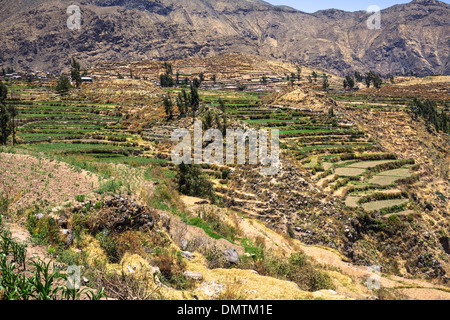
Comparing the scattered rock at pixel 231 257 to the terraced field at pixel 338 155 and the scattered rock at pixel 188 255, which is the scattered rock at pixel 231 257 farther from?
the terraced field at pixel 338 155

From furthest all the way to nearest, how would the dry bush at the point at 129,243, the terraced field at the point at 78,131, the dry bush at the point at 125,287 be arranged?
1. the terraced field at the point at 78,131
2. the dry bush at the point at 129,243
3. the dry bush at the point at 125,287

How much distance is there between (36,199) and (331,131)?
1774 inches

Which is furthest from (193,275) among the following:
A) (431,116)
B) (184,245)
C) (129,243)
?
(431,116)

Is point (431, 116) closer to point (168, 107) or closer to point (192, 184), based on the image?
point (168, 107)

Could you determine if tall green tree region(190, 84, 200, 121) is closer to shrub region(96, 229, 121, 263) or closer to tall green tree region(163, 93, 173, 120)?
tall green tree region(163, 93, 173, 120)

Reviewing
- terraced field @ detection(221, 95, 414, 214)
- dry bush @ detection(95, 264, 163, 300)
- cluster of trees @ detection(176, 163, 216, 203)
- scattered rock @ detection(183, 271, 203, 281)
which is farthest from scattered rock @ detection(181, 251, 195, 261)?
terraced field @ detection(221, 95, 414, 214)

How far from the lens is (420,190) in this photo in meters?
33.7

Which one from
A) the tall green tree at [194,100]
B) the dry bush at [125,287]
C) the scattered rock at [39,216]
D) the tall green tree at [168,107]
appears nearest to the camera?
the dry bush at [125,287]

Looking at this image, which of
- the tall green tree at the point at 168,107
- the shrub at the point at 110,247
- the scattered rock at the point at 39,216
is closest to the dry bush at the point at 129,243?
the shrub at the point at 110,247

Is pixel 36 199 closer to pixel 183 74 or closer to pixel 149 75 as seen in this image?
pixel 149 75

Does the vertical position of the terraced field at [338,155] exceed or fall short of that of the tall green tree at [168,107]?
it falls short

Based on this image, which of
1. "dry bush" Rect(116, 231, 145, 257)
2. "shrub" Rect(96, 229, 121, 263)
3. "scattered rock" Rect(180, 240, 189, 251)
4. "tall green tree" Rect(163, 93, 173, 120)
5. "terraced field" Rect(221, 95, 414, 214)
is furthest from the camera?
"tall green tree" Rect(163, 93, 173, 120)

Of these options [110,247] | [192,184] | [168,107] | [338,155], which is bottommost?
[192,184]

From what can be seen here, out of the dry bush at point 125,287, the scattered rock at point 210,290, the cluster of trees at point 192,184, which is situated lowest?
the cluster of trees at point 192,184
